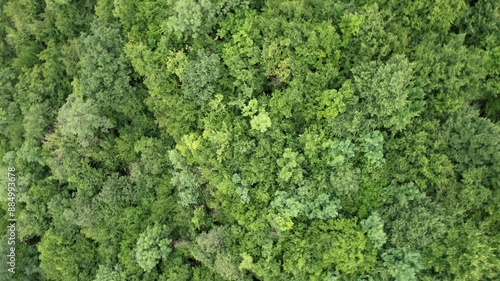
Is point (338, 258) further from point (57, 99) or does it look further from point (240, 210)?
point (57, 99)

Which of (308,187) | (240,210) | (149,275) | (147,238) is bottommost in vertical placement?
(149,275)

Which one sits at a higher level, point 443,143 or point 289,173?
point 443,143

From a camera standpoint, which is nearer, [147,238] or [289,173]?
[289,173]

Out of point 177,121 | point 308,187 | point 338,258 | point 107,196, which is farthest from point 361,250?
point 107,196

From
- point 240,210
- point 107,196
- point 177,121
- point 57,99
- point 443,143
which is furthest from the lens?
point 57,99

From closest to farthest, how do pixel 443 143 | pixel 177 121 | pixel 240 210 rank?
pixel 443 143, pixel 240 210, pixel 177 121

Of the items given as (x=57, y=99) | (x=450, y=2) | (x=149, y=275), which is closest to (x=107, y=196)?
(x=149, y=275)
